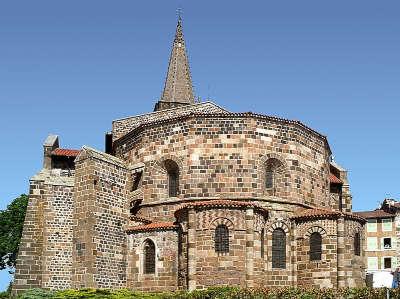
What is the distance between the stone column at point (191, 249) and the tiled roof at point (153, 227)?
64.2 inches

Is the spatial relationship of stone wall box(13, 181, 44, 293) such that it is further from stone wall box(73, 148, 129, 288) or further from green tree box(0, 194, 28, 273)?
green tree box(0, 194, 28, 273)

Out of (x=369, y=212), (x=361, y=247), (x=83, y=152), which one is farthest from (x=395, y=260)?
(x=83, y=152)

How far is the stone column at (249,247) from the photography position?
35.8 meters

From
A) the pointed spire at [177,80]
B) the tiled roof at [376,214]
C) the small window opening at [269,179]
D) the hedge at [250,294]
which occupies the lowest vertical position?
the hedge at [250,294]

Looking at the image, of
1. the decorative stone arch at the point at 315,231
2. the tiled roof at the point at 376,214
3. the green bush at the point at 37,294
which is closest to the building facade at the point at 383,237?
the tiled roof at the point at 376,214

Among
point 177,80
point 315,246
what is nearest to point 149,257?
point 315,246

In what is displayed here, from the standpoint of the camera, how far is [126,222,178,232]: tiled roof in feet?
125

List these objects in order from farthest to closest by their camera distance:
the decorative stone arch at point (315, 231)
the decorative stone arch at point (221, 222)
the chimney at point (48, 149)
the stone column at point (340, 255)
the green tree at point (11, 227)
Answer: the green tree at point (11, 227) < the chimney at point (48, 149) < the decorative stone arch at point (315, 231) < the stone column at point (340, 255) < the decorative stone arch at point (221, 222)

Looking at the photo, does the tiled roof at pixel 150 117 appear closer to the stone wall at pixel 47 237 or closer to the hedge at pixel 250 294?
the stone wall at pixel 47 237

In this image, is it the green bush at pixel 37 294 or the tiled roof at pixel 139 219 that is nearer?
the green bush at pixel 37 294

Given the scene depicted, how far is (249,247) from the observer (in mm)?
36188

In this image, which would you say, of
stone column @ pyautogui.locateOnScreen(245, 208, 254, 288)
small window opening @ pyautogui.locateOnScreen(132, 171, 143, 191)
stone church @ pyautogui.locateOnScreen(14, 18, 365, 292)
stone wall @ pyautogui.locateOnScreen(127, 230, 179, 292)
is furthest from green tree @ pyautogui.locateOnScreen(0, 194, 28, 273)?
stone column @ pyautogui.locateOnScreen(245, 208, 254, 288)

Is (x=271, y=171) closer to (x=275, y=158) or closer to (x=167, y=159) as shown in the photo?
(x=275, y=158)

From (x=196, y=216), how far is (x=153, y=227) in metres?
3.27
